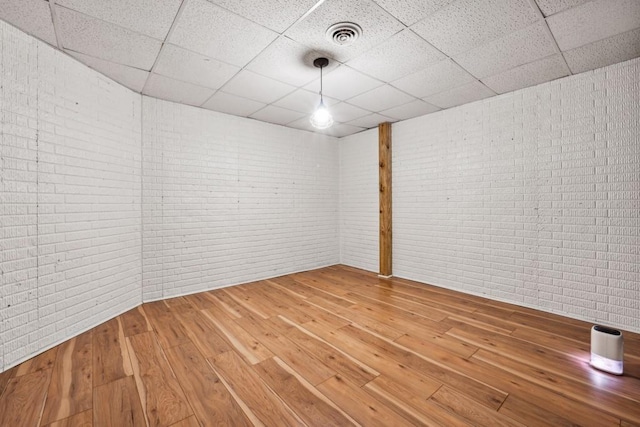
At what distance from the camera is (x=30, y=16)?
2062 mm

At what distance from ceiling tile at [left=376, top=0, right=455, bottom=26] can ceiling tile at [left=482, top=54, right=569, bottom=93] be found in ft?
5.04

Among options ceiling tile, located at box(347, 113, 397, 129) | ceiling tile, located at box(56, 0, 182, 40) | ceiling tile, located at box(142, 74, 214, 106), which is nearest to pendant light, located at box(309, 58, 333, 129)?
ceiling tile, located at box(56, 0, 182, 40)

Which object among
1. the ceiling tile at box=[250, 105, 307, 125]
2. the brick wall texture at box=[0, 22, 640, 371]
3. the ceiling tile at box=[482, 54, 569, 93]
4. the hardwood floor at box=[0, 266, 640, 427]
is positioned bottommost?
the hardwood floor at box=[0, 266, 640, 427]

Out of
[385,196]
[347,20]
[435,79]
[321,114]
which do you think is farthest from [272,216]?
[347,20]

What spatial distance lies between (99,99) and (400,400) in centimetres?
407

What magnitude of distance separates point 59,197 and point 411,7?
139 inches

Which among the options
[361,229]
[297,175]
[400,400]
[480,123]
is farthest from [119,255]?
[480,123]

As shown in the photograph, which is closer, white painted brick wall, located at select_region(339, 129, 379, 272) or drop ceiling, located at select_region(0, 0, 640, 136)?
drop ceiling, located at select_region(0, 0, 640, 136)

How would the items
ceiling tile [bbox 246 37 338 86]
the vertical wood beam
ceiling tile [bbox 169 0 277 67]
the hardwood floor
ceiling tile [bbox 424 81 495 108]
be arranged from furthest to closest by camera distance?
1. the vertical wood beam
2. ceiling tile [bbox 424 81 495 108]
3. ceiling tile [bbox 246 37 338 86]
4. ceiling tile [bbox 169 0 277 67]
5. the hardwood floor

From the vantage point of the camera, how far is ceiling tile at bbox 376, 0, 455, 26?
A: 6.38 feet

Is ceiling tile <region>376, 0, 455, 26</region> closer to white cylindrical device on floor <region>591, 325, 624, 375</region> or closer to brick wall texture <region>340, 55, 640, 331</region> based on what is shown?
brick wall texture <region>340, 55, 640, 331</region>

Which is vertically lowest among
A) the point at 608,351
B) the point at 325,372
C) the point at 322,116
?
the point at 325,372

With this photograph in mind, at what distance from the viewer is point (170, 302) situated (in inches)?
142

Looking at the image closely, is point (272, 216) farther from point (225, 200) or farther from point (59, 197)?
point (59, 197)
